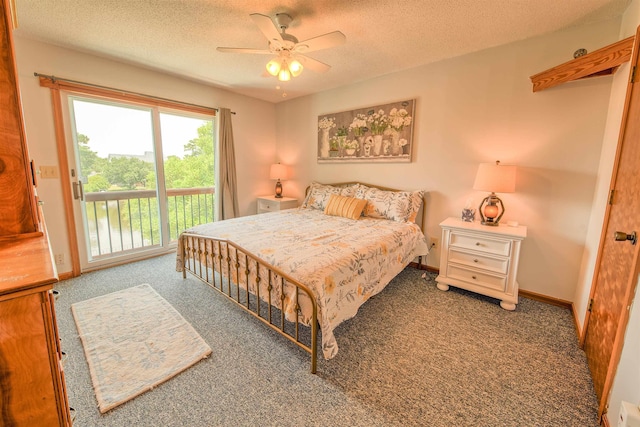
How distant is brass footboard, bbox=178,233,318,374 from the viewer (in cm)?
166

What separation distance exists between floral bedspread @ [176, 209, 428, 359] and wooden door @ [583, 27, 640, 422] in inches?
53.9

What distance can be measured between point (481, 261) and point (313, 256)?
174cm

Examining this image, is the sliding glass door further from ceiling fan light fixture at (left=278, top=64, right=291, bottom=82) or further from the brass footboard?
ceiling fan light fixture at (left=278, top=64, right=291, bottom=82)

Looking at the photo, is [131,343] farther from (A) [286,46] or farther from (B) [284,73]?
(A) [286,46]

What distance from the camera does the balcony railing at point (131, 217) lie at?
130 inches

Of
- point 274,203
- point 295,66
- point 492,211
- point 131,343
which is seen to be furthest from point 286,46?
point 274,203

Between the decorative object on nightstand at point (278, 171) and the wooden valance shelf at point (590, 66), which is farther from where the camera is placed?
the decorative object on nightstand at point (278, 171)

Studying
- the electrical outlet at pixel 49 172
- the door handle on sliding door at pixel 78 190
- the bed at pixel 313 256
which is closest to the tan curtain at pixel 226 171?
the bed at pixel 313 256

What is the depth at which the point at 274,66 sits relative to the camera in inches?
86.0

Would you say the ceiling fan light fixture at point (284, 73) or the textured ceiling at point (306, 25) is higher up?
the textured ceiling at point (306, 25)

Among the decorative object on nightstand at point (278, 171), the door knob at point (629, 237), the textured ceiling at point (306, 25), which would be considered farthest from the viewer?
the decorative object on nightstand at point (278, 171)

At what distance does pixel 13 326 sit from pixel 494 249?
3.00 metres

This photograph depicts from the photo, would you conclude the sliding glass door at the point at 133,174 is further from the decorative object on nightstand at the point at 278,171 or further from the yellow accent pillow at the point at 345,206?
the yellow accent pillow at the point at 345,206

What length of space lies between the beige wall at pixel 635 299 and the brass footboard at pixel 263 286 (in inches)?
58.0
